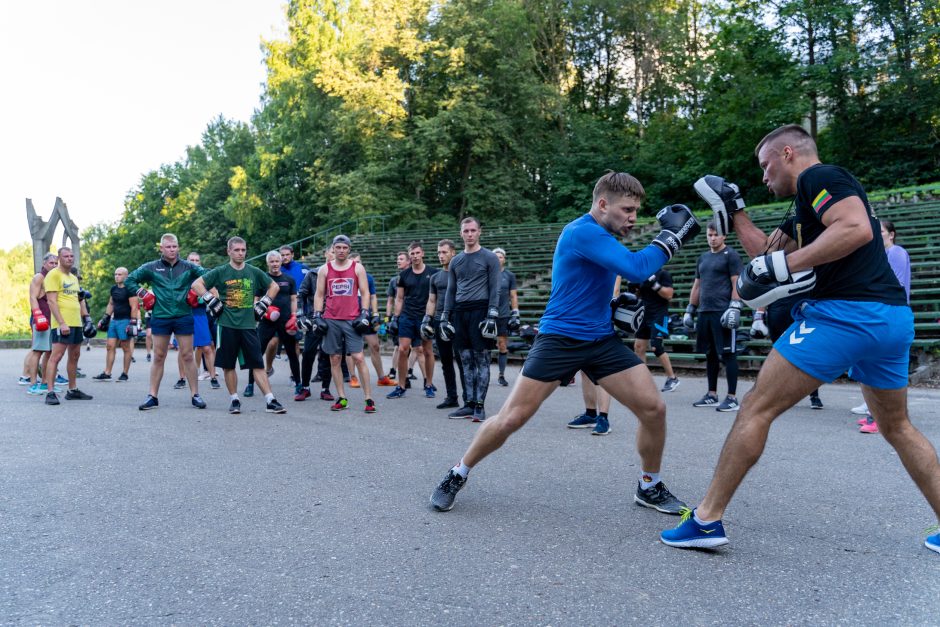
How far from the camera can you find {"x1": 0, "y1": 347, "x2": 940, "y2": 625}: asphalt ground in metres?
2.91

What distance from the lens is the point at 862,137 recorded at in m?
34.6

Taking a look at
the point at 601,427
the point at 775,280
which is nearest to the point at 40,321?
the point at 601,427

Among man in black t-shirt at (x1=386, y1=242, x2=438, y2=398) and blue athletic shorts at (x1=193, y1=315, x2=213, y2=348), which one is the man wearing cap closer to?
man in black t-shirt at (x1=386, y1=242, x2=438, y2=398)

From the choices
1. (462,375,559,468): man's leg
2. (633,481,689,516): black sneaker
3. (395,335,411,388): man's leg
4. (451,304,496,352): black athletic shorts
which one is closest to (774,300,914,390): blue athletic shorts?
(633,481,689,516): black sneaker

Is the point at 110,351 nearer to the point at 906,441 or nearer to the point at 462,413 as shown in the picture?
the point at 462,413

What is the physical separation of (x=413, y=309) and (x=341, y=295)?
1691 millimetres

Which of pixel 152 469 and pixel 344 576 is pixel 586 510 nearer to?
pixel 344 576

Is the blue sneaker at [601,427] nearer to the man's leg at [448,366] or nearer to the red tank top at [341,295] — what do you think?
the man's leg at [448,366]

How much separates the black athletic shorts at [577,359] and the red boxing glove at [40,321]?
821cm

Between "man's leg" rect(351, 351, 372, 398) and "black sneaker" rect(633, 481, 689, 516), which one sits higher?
"man's leg" rect(351, 351, 372, 398)

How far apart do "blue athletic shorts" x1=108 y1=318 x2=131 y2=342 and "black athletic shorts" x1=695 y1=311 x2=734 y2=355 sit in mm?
10289

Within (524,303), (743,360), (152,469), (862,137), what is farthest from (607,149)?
(152,469)

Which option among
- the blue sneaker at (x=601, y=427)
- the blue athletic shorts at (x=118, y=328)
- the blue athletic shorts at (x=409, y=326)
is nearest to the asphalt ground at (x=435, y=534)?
the blue sneaker at (x=601, y=427)

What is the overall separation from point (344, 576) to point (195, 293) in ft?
20.3
